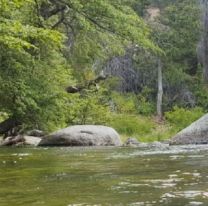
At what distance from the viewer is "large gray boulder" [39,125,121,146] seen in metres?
16.6

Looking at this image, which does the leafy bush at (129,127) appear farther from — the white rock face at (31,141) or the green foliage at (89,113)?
the white rock face at (31,141)

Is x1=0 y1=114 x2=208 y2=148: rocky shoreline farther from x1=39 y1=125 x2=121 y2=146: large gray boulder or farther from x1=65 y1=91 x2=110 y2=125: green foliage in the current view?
x1=65 y1=91 x2=110 y2=125: green foliage

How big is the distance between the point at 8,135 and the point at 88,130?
437 centimetres

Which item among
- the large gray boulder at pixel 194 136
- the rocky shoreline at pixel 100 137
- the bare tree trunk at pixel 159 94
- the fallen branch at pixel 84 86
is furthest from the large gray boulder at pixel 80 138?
the bare tree trunk at pixel 159 94

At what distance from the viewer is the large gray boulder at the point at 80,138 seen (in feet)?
54.3

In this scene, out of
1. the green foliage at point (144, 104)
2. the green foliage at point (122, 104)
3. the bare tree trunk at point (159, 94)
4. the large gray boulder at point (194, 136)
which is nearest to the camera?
the large gray boulder at point (194, 136)

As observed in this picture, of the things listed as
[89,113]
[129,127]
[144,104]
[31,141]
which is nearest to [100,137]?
[31,141]

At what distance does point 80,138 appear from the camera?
16.6 meters

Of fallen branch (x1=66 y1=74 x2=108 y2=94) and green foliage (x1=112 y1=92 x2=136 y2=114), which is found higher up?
green foliage (x1=112 y1=92 x2=136 y2=114)

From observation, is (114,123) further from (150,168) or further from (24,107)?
(150,168)

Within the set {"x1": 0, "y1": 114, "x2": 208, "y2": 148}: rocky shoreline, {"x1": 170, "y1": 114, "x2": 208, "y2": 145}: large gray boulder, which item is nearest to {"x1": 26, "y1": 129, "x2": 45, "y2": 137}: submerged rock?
{"x1": 0, "y1": 114, "x2": 208, "y2": 148}: rocky shoreline

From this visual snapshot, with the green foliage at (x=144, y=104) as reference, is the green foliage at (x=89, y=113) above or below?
below

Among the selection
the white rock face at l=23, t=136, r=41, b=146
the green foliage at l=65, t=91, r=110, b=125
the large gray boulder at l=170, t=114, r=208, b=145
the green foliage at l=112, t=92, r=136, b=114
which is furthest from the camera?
the green foliage at l=112, t=92, r=136, b=114

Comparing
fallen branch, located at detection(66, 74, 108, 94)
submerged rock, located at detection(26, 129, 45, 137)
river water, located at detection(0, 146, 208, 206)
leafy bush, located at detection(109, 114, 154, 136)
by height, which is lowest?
river water, located at detection(0, 146, 208, 206)
